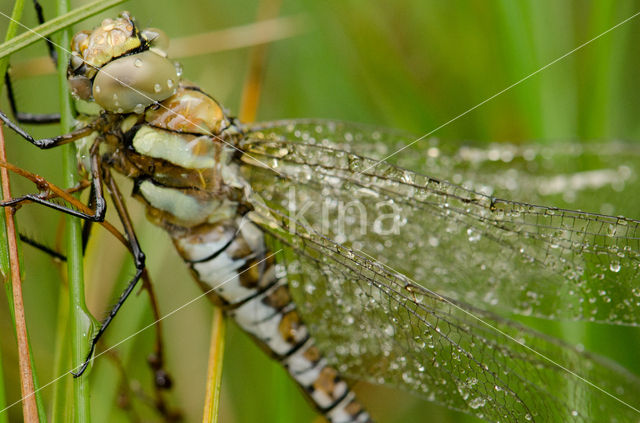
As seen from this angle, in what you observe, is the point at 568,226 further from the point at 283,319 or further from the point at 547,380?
the point at 283,319

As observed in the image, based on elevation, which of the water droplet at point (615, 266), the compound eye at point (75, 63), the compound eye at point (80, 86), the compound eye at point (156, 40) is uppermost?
the compound eye at point (156, 40)

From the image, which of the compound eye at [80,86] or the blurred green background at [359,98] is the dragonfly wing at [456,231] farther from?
the compound eye at [80,86]

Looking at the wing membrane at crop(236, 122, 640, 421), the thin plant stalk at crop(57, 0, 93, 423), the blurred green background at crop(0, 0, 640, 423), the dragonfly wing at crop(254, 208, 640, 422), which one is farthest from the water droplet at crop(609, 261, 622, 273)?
the thin plant stalk at crop(57, 0, 93, 423)

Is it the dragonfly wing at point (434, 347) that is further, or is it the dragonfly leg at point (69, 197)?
the dragonfly wing at point (434, 347)

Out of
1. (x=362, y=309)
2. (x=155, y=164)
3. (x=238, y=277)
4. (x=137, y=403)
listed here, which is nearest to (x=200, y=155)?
(x=155, y=164)

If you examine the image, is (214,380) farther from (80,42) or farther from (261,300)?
(80,42)

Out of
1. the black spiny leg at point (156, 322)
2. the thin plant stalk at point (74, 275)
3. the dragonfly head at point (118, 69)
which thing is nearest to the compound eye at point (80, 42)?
the dragonfly head at point (118, 69)
